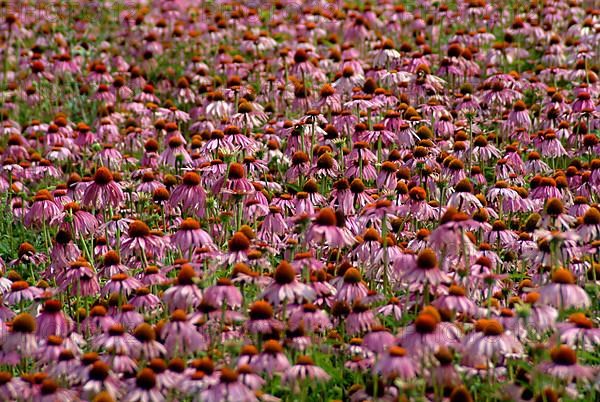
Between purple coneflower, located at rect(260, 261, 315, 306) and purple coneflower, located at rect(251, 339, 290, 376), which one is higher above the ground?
purple coneflower, located at rect(260, 261, 315, 306)

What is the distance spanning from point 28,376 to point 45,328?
0.40 m

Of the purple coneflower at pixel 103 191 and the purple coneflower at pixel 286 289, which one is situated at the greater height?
the purple coneflower at pixel 286 289

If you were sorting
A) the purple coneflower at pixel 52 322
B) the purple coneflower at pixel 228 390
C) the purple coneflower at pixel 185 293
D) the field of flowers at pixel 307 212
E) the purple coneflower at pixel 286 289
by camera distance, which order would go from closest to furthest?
the purple coneflower at pixel 228 390 → the field of flowers at pixel 307 212 → the purple coneflower at pixel 286 289 → the purple coneflower at pixel 185 293 → the purple coneflower at pixel 52 322

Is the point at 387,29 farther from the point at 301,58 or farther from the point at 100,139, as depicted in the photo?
the point at 100,139

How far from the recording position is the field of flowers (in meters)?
4.46

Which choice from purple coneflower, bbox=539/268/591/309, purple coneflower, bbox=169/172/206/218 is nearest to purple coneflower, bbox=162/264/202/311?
purple coneflower, bbox=169/172/206/218

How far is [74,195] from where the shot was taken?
22.9 ft

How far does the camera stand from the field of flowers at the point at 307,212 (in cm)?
446

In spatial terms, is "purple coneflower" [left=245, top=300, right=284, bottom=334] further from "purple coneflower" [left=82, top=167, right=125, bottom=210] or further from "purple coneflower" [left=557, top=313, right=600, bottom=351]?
"purple coneflower" [left=82, top=167, right=125, bottom=210]

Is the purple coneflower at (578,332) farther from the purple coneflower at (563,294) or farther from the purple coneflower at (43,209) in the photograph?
the purple coneflower at (43,209)

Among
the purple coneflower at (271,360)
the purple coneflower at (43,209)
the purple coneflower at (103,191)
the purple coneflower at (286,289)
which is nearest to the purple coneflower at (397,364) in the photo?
the purple coneflower at (271,360)

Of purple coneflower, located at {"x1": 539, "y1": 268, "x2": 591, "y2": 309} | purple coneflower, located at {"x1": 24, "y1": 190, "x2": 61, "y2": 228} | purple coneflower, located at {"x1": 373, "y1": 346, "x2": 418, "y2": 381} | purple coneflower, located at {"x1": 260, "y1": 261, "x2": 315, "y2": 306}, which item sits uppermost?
purple coneflower, located at {"x1": 539, "y1": 268, "x2": 591, "y2": 309}

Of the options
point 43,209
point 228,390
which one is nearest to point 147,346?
point 228,390

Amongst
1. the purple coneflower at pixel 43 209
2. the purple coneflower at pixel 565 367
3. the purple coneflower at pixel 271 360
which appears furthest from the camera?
the purple coneflower at pixel 43 209
